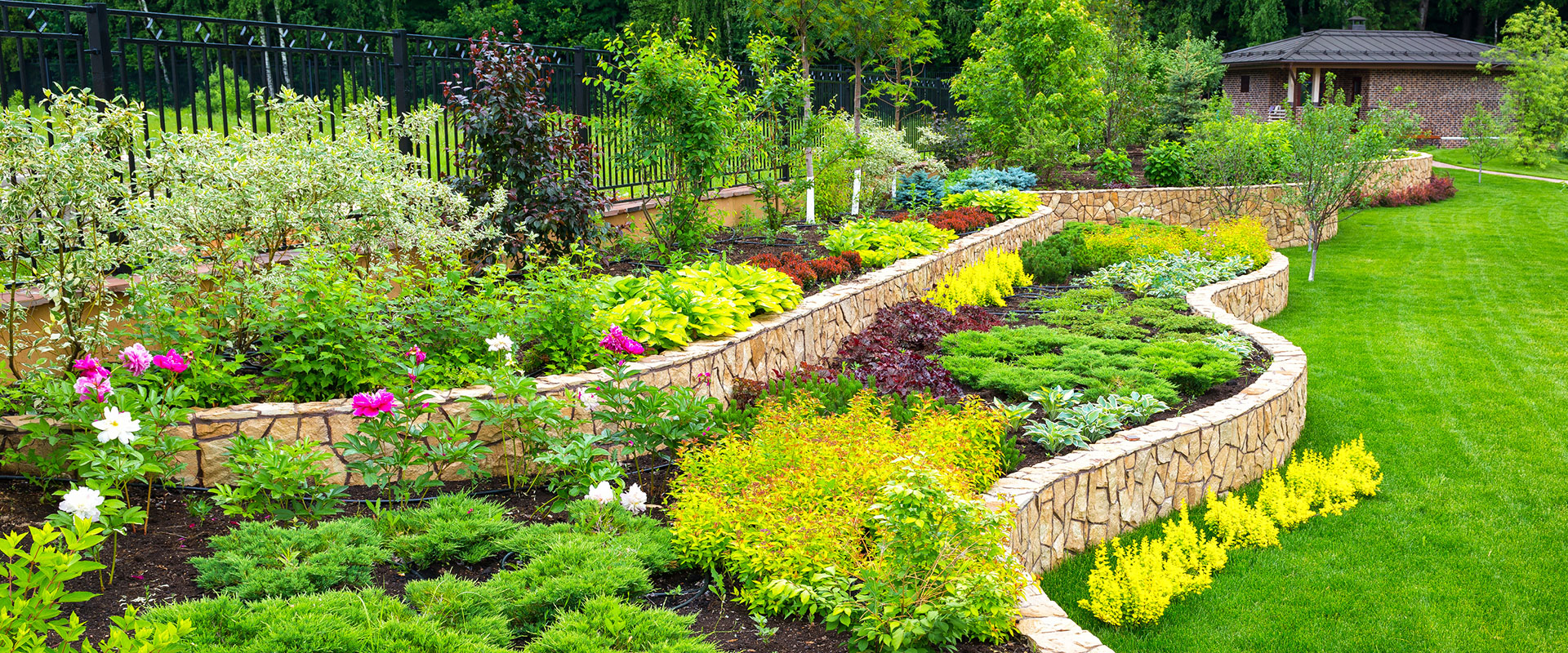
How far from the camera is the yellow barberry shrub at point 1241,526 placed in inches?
198

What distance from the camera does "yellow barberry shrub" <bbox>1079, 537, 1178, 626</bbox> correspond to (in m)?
4.23

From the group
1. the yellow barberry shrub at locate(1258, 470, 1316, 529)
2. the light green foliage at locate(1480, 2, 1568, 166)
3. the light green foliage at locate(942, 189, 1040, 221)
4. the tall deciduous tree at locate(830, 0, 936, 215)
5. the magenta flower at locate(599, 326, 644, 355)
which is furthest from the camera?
the light green foliage at locate(1480, 2, 1568, 166)

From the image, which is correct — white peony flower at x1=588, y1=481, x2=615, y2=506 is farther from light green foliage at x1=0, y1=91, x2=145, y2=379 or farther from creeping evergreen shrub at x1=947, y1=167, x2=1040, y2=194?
creeping evergreen shrub at x1=947, y1=167, x2=1040, y2=194

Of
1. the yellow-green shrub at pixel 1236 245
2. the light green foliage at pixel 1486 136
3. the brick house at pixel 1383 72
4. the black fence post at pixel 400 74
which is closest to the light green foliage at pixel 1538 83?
the light green foliage at pixel 1486 136

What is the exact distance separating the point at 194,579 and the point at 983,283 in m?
7.07

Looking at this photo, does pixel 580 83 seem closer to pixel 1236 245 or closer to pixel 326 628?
pixel 326 628

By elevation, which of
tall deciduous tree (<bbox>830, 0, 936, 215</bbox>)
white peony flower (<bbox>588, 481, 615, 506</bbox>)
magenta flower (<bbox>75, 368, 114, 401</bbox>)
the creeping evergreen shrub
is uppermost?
tall deciduous tree (<bbox>830, 0, 936, 215</bbox>)

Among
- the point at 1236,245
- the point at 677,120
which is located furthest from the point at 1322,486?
the point at 1236,245

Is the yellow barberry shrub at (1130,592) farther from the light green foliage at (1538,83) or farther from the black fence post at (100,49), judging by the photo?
→ the light green foliage at (1538,83)

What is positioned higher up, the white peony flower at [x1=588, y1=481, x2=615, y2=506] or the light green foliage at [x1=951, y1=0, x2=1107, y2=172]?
the light green foliage at [x1=951, y1=0, x2=1107, y2=172]

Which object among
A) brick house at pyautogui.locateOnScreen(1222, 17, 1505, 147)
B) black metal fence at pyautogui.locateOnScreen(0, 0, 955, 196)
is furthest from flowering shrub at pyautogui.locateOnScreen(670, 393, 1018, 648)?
brick house at pyautogui.locateOnScreen(1222, 17, 1505, 147)

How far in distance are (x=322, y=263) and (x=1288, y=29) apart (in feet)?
153

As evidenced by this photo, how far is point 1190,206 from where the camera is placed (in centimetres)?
1547

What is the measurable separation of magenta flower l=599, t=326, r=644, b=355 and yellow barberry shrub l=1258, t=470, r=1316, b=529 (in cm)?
351
